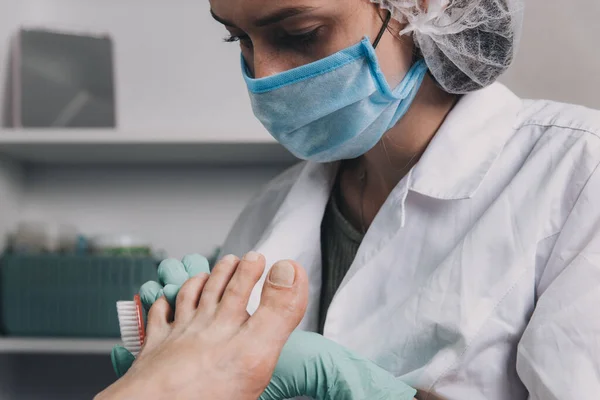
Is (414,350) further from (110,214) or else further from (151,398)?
(110,214)

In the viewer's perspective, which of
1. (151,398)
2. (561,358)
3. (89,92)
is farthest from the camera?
(89,92)

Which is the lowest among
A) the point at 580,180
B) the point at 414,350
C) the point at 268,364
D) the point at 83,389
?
the point at 83,389

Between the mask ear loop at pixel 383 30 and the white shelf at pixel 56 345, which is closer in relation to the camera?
the mask ear loop at pixel 383 30

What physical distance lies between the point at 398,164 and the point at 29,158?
117 centimetres

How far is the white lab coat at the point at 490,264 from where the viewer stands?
791 mm

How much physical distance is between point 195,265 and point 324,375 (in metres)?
0.26

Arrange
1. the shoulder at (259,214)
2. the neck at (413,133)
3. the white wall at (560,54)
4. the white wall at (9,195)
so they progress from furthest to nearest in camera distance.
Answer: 1. the white wall at (9,195)
2. the white wall at (560,54)
3. the shoulder at (259,214)
4. the neck at (413,133)

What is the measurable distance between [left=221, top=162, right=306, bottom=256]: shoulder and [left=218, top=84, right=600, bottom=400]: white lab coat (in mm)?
313

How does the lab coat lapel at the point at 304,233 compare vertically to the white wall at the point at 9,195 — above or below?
above

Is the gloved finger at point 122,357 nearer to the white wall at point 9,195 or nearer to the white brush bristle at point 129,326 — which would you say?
the white brush bristle at point 129,326

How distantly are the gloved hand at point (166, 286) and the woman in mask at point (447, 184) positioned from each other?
5.6 inches

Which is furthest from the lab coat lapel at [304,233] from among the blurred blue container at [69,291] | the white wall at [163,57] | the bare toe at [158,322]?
the white wall at [163,57]

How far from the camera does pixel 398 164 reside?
1091 millimetres

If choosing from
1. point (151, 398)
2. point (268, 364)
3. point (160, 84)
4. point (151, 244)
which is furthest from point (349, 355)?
point (160, 84)
